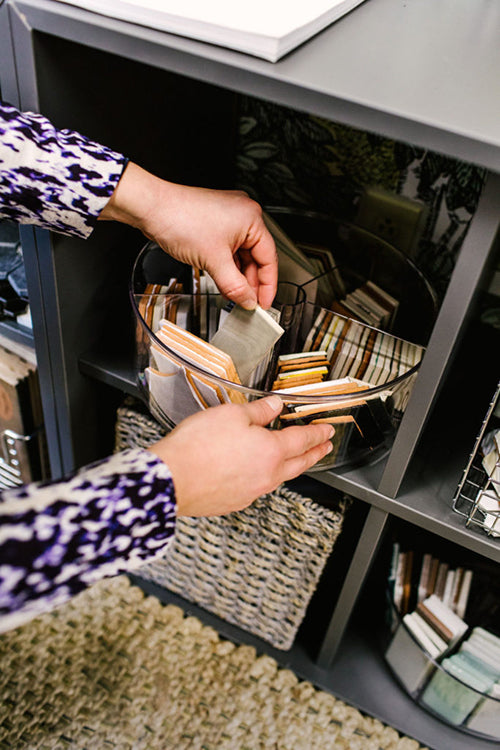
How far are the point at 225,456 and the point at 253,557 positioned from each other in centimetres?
36

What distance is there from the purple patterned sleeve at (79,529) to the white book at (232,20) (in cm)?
36

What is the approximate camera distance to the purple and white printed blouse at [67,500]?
0.45 meters

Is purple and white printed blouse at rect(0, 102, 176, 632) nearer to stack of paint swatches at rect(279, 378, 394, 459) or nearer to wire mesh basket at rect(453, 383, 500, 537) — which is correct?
stack of paint swatches at rect(279, 378, 394, 459)

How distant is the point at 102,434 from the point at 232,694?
0.45 metres

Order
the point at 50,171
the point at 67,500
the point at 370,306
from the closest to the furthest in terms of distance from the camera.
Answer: the point at 67,500, the point at 50,171, the point at 370,306

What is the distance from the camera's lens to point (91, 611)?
0.99 m

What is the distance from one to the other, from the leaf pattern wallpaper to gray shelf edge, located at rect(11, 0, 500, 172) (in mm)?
378

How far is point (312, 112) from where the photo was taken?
0.50 metres

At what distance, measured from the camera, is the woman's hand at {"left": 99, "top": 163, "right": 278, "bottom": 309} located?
63 centimetres

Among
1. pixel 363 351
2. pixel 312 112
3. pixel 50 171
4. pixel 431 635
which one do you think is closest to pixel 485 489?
pixel 363 351

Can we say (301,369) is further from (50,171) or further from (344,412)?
(50,171)

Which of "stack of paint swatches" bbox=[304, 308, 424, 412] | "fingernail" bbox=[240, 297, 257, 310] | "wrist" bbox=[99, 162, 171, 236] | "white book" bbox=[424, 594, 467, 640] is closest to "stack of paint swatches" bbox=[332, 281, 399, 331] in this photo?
"stack of paint swatches" bbox=[304, 308, 424, 412]

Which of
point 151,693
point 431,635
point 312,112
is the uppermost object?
point 312,112

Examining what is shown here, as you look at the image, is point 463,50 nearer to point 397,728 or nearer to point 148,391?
point 148,391
